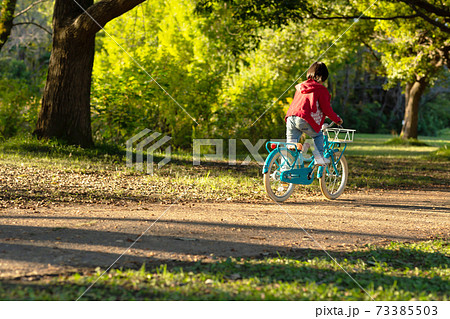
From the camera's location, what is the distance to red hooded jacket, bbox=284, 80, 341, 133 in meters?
7.41

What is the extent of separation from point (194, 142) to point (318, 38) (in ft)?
40.9

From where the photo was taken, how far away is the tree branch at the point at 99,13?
10828 mm

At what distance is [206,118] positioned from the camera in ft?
50.9

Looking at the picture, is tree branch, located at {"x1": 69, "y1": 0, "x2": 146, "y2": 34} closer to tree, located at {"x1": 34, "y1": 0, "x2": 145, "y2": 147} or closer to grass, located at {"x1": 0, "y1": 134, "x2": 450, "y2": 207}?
tree, located at {"x1": 34, "y1": 0, "x2": 145, "y2": 147}

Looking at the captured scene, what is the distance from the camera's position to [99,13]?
1089 cm

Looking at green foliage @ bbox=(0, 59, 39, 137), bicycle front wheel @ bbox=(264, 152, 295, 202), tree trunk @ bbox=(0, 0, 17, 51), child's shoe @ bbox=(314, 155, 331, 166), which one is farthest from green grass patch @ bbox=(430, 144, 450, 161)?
tree trunk @ bbox=(0, 0, 17, 51)

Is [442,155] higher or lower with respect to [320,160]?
lower

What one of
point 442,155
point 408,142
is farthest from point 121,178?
point 408,142

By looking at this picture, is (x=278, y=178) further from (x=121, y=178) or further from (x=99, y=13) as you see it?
(x=99, y=13)

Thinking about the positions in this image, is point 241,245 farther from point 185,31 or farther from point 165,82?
point 185,31

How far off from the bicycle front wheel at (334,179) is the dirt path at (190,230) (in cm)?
24

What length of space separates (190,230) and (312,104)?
8.75 ft

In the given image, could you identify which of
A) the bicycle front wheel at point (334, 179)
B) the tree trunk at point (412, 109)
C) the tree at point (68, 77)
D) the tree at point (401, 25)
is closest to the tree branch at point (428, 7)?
the tree at point (401, 25)

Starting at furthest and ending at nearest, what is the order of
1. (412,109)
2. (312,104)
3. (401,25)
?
(412,109) → (401,25) → (312,104)
